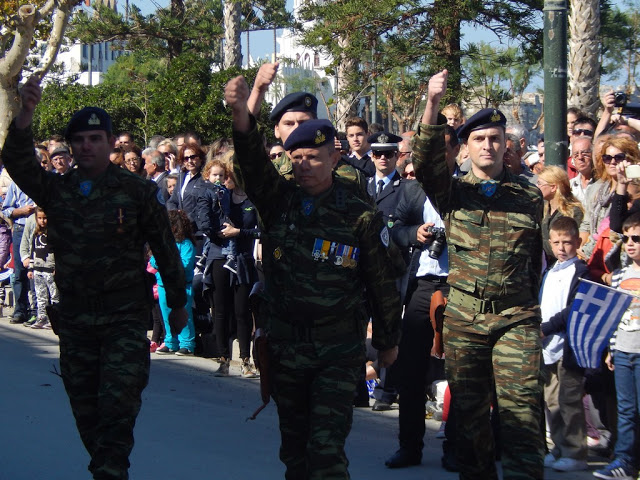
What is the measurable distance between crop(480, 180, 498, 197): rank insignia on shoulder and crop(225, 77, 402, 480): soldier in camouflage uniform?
2.15 feet

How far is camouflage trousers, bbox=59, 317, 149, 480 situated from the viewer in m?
5.06

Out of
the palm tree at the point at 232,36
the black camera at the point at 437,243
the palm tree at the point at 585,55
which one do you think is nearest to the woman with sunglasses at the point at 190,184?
the black camera at the point at 437,243

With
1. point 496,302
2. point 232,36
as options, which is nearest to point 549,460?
point 496,302

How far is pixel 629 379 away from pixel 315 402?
2.60 metres

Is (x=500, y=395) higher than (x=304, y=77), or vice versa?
(x=304, y=77)

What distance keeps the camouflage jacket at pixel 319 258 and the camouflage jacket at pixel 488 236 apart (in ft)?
1.45

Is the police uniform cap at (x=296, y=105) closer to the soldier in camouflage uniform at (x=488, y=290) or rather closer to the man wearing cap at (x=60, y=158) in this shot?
the soldier in camouflage uniform at (x=488, y=290)

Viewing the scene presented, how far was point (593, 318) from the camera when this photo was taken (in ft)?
20.5

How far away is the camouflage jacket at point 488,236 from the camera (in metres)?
5.07

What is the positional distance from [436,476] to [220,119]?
13527 millimetres

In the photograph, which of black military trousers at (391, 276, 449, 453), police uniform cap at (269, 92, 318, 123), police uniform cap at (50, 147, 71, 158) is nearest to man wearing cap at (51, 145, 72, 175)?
police uniform cap at (50, 147, 71, 158)

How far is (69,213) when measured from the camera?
5312mm

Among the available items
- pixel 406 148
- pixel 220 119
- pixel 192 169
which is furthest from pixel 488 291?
pixel 220 119

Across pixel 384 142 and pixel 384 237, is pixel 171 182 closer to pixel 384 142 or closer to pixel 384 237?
pixel 384 142
